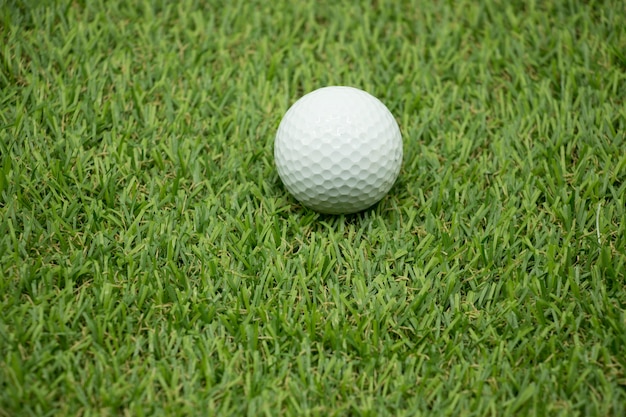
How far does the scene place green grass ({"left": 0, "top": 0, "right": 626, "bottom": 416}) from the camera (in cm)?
215

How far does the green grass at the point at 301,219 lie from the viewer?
2148 millimetres

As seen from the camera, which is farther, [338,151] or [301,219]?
[301,219]

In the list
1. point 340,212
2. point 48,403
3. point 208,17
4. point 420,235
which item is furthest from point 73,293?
point 208,17

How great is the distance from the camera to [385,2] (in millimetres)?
3912

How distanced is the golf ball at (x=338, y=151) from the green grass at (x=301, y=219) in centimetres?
17

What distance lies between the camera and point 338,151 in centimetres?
258

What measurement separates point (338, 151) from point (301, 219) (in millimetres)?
380

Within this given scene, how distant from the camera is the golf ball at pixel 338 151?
2582mm

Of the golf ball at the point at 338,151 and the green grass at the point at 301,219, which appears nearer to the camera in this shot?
the green grass at the point at 301,219

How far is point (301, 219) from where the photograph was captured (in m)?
2.75

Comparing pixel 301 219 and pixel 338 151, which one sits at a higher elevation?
pixel 338 151

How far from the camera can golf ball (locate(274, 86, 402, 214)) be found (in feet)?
8.47

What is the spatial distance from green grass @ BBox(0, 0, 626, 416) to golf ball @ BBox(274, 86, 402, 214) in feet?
0.56

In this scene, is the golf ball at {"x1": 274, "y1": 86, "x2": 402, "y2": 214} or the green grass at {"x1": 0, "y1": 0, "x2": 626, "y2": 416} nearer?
the green grass at {"x1": 0, "y1": 0, "x2": 626, "y2": 416}
